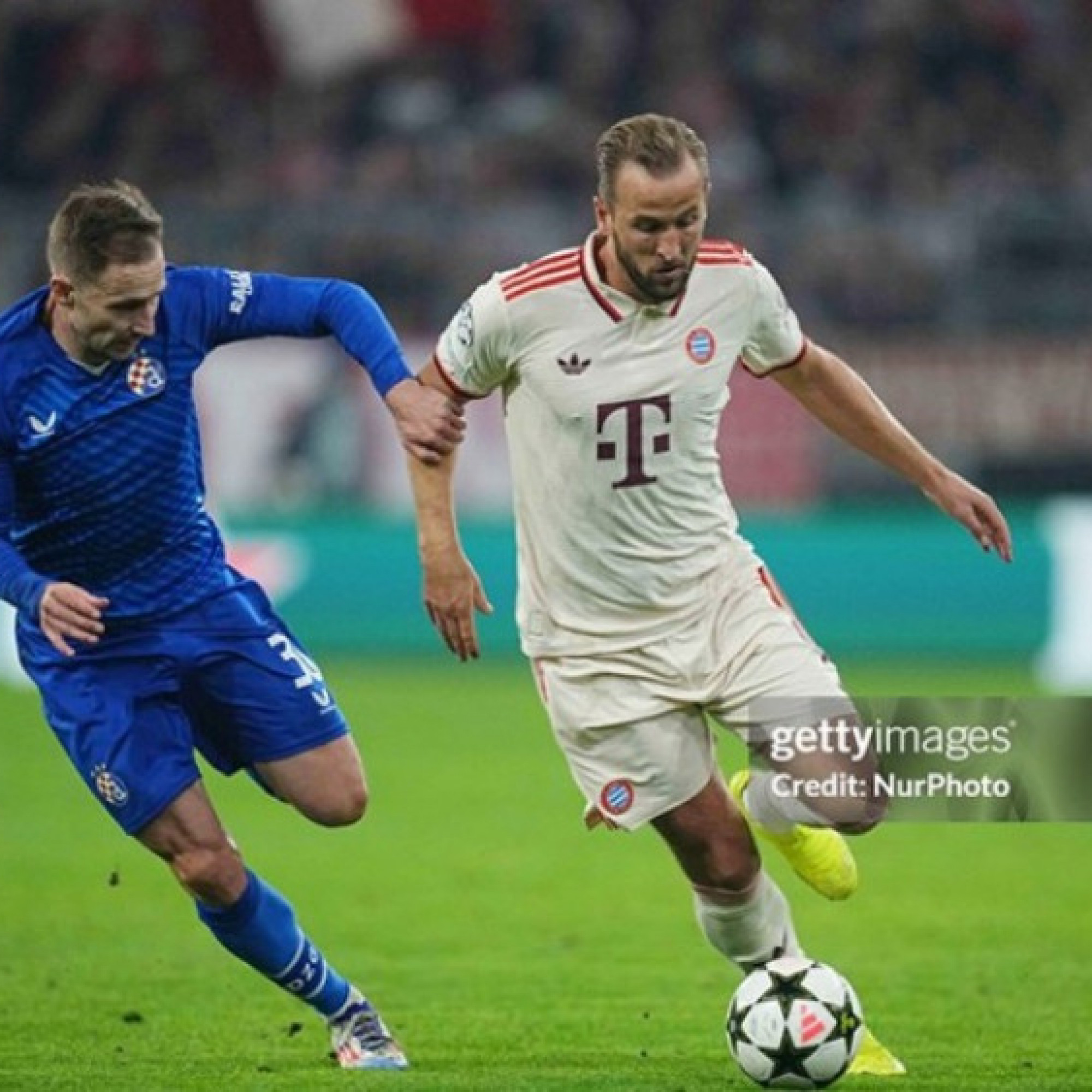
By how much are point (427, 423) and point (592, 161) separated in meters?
13.6

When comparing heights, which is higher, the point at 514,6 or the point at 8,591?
the point at 8,591

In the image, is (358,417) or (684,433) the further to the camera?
(358,417)

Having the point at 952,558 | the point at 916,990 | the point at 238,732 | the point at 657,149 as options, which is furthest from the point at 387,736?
the point at 657,149

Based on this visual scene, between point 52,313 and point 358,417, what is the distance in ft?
35.2

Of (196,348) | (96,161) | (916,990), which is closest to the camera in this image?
(196,348)

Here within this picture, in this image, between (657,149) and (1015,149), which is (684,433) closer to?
(657,149)

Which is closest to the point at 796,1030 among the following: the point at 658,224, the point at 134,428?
the point at 658,224

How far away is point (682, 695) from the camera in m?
6.59

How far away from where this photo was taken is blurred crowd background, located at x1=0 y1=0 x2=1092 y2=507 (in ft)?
57.0

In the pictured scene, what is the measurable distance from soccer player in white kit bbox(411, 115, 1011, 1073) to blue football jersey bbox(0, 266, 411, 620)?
1.27 feet

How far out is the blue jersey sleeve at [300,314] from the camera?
6.48 meters

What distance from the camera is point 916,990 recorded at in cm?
797

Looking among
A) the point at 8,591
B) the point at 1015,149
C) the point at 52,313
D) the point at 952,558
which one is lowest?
the point at 952,558

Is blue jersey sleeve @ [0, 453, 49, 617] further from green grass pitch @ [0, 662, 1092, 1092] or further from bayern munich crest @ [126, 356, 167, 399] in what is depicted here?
green grass pitch @ [0, 662, 1092, 1092]
